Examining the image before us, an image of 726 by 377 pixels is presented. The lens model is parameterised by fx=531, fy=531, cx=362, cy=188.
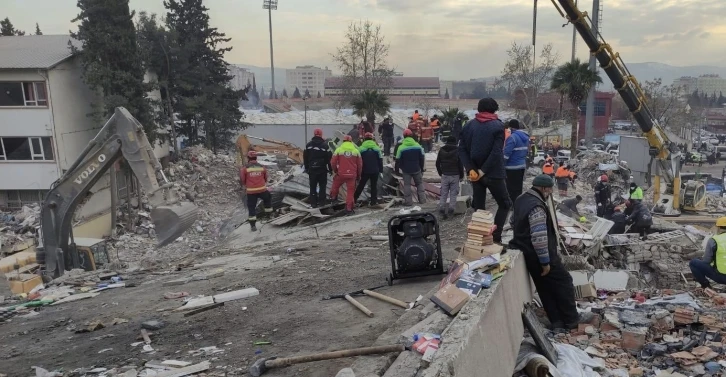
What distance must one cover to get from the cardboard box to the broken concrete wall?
2121 mm

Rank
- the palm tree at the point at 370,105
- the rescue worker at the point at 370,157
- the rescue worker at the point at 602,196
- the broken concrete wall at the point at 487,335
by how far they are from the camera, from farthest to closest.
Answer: the palm tree at the point at 370,105
the rescue worker at the point at 602,196
the rescue worker at the point at 370,157
the broken concrete wall at the point at 487,335

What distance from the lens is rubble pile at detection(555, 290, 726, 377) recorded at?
5434 millimetres

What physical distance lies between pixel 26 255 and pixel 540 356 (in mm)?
11688

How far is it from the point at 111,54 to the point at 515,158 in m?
23.2

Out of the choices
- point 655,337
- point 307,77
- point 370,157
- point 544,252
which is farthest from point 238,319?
point 307,77

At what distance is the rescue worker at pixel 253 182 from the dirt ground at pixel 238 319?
2.90 metres

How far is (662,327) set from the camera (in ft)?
20.2

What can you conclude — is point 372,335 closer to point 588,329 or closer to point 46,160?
point 588,329

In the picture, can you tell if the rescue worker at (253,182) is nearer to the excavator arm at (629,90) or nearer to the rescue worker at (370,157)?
the rescue worker at (370,157)

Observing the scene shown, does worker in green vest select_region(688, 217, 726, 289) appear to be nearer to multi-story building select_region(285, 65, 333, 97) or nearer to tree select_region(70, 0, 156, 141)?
tree select_region(70, 0, 156, 141)

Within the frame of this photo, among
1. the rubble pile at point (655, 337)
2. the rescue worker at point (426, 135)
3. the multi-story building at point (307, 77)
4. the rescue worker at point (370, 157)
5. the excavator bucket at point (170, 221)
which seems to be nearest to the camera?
the rubble pile at point (655, 337)

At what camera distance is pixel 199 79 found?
3272cm

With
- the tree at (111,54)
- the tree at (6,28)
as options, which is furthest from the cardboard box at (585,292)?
the tree at (6,28)

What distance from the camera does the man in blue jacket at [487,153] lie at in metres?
6.75
